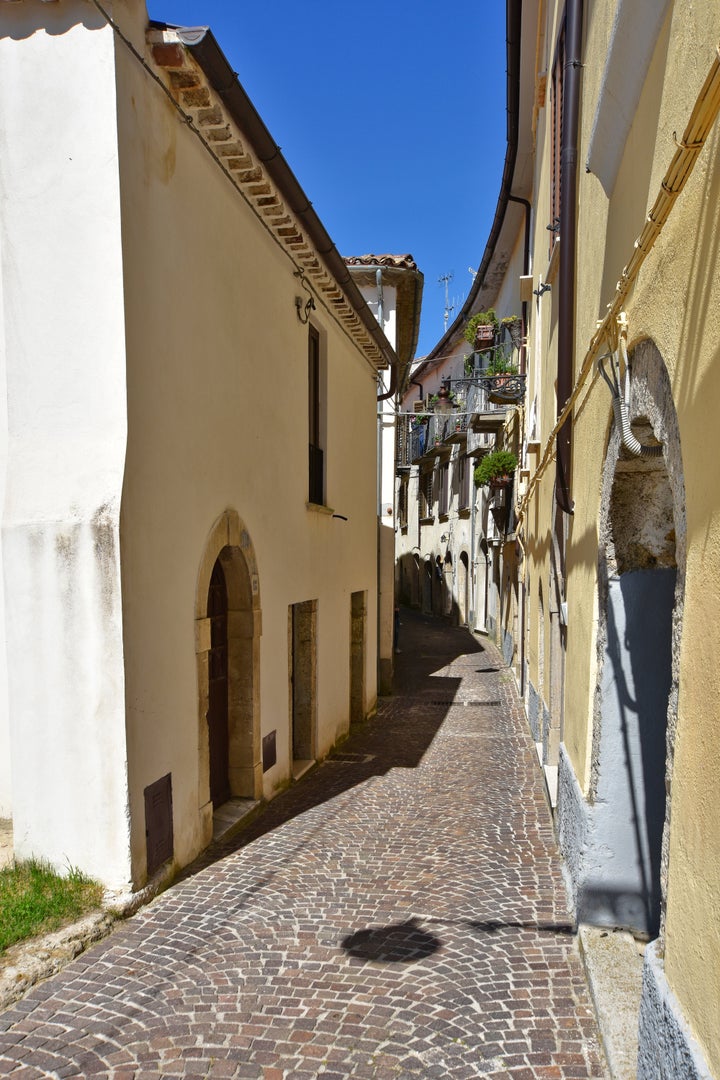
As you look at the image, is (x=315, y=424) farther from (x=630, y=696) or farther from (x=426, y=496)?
(x=426, y=496)

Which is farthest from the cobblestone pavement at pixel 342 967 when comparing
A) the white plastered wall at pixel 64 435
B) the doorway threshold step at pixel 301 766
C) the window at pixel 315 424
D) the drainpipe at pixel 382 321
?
the drainpipe at pixel 382 321

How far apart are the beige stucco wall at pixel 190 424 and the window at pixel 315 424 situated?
0.60 metres

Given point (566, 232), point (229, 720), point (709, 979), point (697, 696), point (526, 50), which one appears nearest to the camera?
point (709, 979)

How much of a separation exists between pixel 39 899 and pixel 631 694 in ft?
12.3

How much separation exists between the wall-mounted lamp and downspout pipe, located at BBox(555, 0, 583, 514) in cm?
→ 338

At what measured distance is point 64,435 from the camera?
4.90 metres

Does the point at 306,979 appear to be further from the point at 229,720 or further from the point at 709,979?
the point at 229,720

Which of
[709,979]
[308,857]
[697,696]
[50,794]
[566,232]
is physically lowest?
[308,857]

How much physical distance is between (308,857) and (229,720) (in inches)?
64.1

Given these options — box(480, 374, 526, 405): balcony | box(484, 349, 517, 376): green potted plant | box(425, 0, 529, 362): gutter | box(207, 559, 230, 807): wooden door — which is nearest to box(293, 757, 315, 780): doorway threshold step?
box(207, 559, 230, 807): wooden door

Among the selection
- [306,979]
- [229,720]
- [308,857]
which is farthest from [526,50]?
[306,979]

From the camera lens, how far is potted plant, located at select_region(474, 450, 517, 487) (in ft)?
55.6

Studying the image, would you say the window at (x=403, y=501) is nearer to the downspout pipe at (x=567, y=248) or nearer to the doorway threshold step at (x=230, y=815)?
the doorway threshold step at (x=230, y=815)

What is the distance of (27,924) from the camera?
4.32 metres
